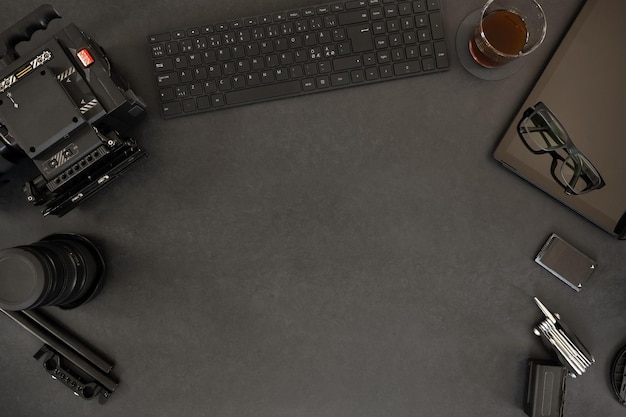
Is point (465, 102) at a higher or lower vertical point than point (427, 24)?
lower

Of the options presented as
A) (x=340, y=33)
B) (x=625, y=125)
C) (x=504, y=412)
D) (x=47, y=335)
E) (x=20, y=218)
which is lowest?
(x=504, y=412)

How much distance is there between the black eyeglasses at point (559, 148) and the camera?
40.1 inches

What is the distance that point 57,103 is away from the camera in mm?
879

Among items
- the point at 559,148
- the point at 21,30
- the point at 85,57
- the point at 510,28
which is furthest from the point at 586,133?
the point at 21,30

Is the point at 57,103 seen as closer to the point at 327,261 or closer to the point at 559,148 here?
the point at 327,261

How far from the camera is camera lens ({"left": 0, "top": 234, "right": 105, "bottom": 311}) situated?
0.85m

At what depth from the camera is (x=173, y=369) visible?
3.43ft

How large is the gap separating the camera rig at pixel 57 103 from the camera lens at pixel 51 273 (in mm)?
106

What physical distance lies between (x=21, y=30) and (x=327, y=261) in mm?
696

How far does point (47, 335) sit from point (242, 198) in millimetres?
461

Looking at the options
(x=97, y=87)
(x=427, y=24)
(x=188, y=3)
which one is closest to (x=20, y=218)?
(x=97, y=87)

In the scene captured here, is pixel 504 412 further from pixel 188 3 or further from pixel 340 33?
pixel 188 3

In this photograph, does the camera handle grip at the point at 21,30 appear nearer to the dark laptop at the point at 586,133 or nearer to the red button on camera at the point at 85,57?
the red button on camera at the point at 85,57

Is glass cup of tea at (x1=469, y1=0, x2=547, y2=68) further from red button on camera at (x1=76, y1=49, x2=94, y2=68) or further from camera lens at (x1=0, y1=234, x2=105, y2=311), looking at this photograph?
camera lens at (x1=0, y1=234, x2=105, y2=311)
